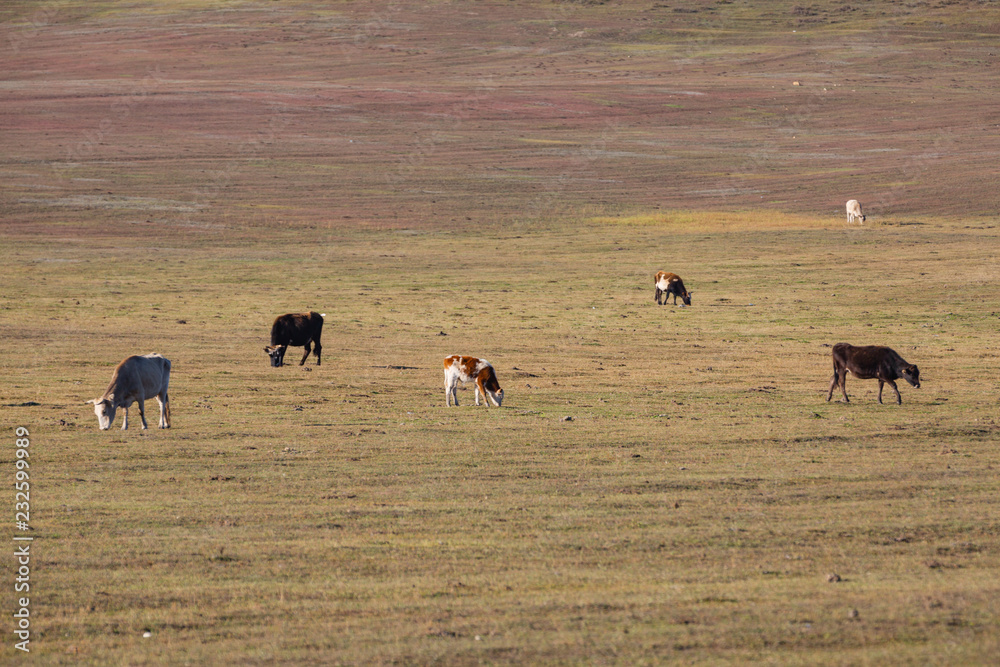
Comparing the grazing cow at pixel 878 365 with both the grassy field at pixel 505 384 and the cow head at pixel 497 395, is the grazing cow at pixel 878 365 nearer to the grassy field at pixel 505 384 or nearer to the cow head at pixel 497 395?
the grassy field at pixel 505 384

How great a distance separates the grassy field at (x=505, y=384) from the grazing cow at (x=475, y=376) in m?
0.42

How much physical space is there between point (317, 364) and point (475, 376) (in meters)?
6.91

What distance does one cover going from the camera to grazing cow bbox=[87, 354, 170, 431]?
66.0ft

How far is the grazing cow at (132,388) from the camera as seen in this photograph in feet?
66.0

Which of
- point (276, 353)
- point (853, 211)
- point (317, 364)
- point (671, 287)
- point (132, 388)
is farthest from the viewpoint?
point (853, 211)

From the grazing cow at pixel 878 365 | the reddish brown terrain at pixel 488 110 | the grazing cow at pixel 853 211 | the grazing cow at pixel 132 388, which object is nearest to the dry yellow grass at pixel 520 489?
the grazing cow at pixel 132 388

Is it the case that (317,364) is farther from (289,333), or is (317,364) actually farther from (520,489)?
(520,489)

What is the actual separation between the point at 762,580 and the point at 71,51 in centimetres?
13365

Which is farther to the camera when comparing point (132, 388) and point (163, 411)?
point (163, 411)

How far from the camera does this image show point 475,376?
23.1 meters

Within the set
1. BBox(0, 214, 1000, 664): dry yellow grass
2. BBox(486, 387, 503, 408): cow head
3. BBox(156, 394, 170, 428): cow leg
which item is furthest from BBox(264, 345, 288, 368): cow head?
BBox(156, 394, 170, 428): cow leg

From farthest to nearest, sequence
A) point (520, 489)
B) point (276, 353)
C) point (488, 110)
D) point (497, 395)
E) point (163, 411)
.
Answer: point (488, 110) → point (276, 353) → point (497, 395) → point (163, 411) → point (520, 489)

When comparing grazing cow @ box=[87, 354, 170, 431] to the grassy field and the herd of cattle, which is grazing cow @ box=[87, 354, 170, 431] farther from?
the grassy field

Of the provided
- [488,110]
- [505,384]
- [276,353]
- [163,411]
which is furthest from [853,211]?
[488,110]
